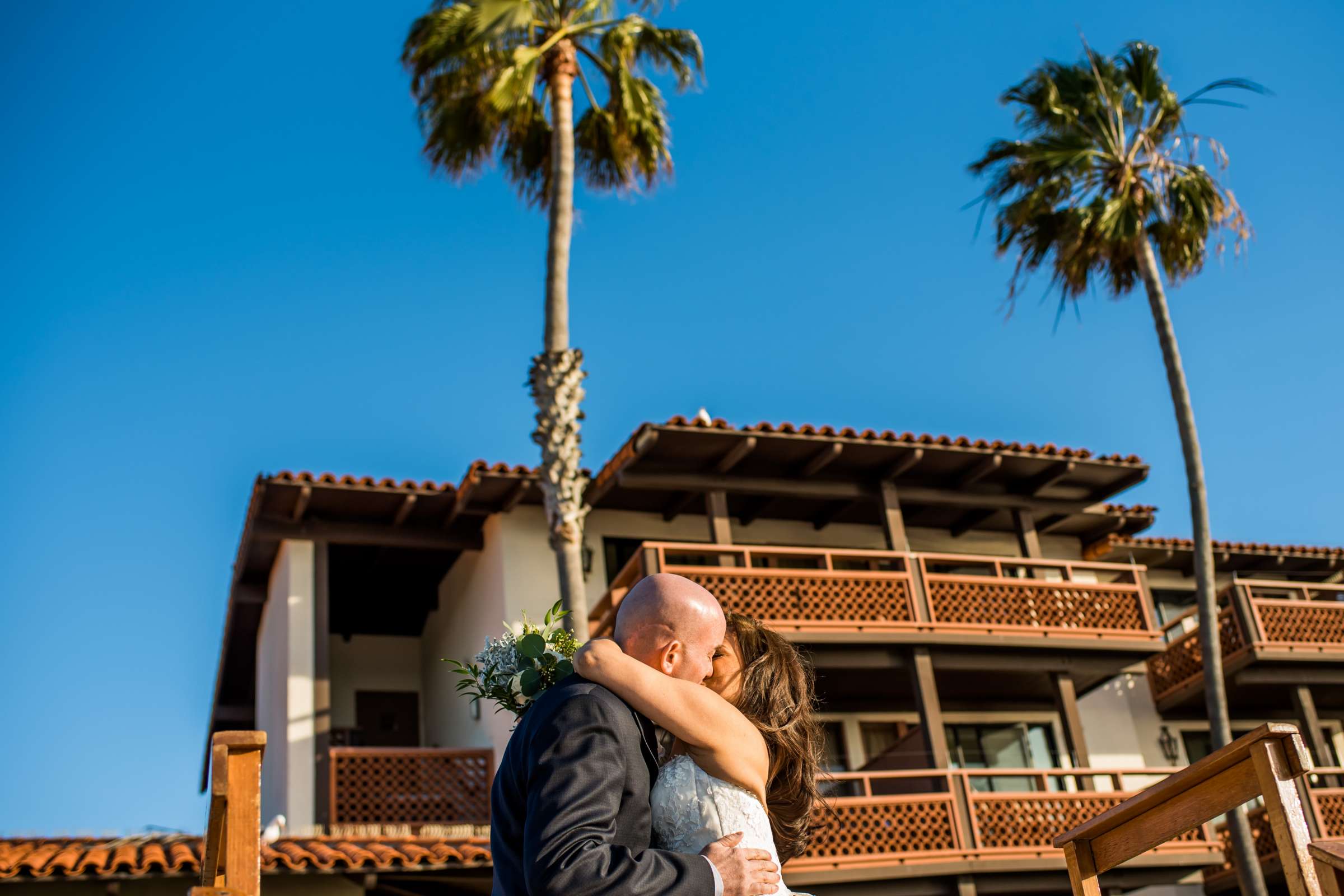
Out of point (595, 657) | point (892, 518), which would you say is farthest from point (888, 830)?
point (595, 657)

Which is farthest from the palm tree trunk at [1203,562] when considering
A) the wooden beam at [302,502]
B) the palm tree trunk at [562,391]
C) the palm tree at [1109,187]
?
the wooden beam at [302,502]

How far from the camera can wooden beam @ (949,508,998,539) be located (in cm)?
2130

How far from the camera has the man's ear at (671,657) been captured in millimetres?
3426

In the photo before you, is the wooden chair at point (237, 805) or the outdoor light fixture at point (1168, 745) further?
the outdoor light fixture at point (1168, 745)

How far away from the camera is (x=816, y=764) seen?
3885 mm

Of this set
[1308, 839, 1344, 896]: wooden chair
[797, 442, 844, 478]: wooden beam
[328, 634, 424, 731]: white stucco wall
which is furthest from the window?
[1308, 839, 1344, 896]: wooden chair

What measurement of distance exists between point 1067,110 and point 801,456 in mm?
6429

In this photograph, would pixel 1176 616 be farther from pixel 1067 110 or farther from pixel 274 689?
pixel 274 689

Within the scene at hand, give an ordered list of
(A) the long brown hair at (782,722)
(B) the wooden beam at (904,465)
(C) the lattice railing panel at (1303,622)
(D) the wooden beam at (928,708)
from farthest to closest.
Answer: (C) the lattice railing panel at (1303,622) → (B) the wooden beam at (904,465) → (D) the wooden beam at (928,708) → (A) the long brown hair at (782,722)

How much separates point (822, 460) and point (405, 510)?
236 inches

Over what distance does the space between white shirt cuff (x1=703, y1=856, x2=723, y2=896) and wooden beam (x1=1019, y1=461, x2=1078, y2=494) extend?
58.1 ft

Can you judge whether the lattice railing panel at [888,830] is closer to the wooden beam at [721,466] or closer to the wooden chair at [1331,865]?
the wooden beam at [721,466]

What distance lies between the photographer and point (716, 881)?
315cm

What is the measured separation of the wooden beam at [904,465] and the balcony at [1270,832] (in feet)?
22.4
